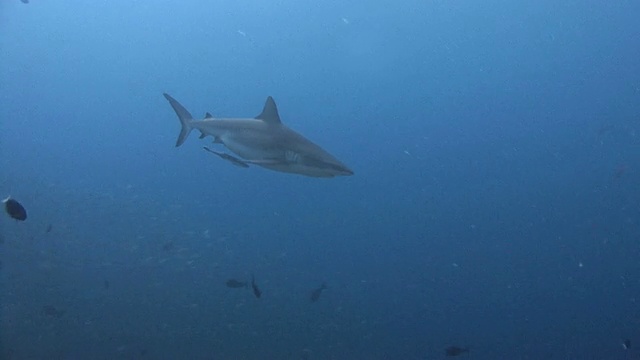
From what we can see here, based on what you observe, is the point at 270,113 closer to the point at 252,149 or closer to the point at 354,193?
the point at 252,149

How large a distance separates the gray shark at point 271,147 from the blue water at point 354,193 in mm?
7633

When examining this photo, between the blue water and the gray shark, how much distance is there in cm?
763

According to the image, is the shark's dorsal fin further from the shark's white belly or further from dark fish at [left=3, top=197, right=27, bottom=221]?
dark fish at [left=3, top=197, right=27, bottom=221]

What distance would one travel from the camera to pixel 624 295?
76.6 ft

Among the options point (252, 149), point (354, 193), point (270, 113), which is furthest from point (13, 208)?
point (354, 193)

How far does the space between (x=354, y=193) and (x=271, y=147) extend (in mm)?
28817

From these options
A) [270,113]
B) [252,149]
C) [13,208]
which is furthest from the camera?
[13,208]

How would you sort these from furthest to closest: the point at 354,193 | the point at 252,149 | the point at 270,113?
the point at 354,193, the point at 270,113, the point at 252,149

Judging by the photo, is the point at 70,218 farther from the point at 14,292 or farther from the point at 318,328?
the point at 318,328

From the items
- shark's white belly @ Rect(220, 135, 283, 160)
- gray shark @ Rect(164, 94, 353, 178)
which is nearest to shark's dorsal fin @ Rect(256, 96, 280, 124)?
gray shark @ Rect(164, 94, 353, 178)

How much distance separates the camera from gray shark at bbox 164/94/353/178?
5250mm

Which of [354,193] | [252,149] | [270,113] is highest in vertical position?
[270,113]

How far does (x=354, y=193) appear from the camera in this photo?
1345 inches

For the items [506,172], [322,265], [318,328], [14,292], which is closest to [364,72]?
[506,172]
